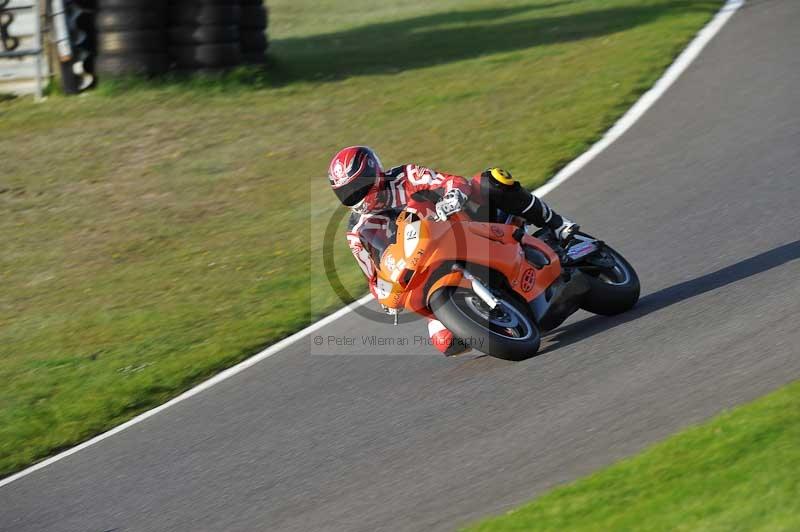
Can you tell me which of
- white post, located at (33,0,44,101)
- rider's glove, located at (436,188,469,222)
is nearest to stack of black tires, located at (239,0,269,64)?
white post, located at (33,0,44,101)

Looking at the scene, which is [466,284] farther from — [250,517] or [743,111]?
[743,111]

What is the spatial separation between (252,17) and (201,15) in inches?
40.7

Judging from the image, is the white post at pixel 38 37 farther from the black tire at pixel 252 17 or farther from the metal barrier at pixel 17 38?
the black tire at pixel 252 17

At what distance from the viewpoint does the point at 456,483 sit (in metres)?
6.03

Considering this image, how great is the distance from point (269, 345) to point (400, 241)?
2.49 metres

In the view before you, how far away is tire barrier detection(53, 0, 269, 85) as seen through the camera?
16172 millimetres

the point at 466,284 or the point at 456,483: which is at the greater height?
the point at 466,284

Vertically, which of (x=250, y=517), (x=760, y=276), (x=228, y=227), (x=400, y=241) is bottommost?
(x=228, y=227)

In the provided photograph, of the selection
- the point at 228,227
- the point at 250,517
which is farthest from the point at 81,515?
the point at 228,227

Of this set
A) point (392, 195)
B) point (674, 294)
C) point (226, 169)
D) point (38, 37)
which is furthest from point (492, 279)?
point (38, 37)

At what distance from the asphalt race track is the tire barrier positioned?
8174 mm

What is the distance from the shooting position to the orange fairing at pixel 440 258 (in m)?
7.05

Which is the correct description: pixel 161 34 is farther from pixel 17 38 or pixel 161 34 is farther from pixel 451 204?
pixel 451 204

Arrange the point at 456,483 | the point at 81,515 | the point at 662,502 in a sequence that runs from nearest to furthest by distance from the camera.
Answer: the point at 662,502 < the point at 456,483 < the point at 81,515
